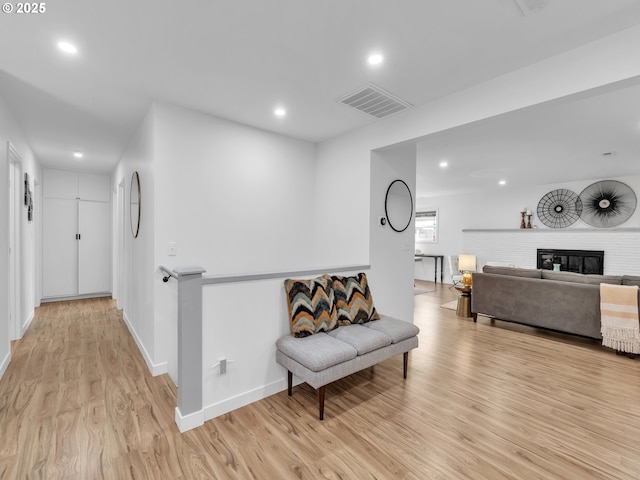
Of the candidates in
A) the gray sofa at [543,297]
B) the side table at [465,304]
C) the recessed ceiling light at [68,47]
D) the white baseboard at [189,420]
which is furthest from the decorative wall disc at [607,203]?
the recessed ceiling light at [68,47]

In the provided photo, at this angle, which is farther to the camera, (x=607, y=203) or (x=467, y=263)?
(x=467, y=263)

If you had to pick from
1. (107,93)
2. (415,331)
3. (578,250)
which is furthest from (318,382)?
(578,250)

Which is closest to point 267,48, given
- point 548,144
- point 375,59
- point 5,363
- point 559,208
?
point 375,59

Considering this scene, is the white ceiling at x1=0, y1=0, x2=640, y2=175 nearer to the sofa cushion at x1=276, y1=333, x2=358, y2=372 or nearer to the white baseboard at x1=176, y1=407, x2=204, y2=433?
the sofa cushion at x1=276, y1=333, x2=358, y2=372

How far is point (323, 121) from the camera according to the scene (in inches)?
126

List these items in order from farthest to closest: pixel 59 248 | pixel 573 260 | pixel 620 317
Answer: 1. pixel 573 260
2. pixel 59 248
3. pixel 620 317

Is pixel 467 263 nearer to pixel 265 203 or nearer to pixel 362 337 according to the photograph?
pixel 265 203

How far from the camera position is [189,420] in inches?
77.9

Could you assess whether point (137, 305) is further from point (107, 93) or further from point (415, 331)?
point (415, 331)

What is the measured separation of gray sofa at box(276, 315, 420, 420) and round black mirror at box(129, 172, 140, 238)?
2153mm

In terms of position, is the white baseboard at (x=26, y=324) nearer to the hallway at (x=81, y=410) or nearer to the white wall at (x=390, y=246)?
the hallway at (x=81, y=410)

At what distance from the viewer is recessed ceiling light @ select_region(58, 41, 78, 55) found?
1925 mm

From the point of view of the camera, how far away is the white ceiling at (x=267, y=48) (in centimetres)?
164

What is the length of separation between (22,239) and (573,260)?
9.51 metres
